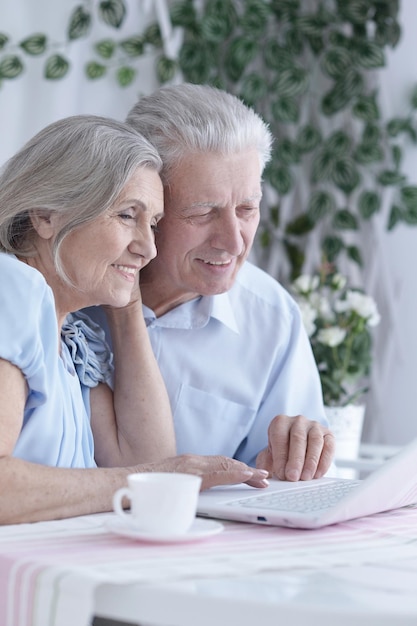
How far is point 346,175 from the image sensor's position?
3.27 m

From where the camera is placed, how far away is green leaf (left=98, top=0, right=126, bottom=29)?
2984 mm

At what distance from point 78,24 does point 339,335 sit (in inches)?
49.7

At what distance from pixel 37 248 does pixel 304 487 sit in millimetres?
498

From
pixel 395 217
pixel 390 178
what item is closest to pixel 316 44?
pixel 390 178

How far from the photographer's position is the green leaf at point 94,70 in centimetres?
299

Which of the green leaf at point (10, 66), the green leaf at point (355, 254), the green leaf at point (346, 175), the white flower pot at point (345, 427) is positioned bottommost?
the white flower pot at point (345, 427)

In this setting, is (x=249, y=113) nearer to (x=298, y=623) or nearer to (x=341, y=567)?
(x=341, y=567)

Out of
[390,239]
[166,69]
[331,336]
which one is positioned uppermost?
[166,69]

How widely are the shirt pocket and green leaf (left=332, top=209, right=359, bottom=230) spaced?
1.71 metres

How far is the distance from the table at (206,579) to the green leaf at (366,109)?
2.43m

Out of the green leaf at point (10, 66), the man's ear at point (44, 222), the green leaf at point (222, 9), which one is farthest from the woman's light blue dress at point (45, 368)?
the green leaf at point (222, 9)

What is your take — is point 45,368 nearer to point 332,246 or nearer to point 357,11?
point 332,246

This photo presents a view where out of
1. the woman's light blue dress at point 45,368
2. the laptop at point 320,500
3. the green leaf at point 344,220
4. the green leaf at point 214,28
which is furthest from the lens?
the green leaf at point 344,220

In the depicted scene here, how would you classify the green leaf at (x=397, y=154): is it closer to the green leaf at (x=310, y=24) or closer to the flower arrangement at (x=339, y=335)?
the green leaf at (x=310, y=24)
